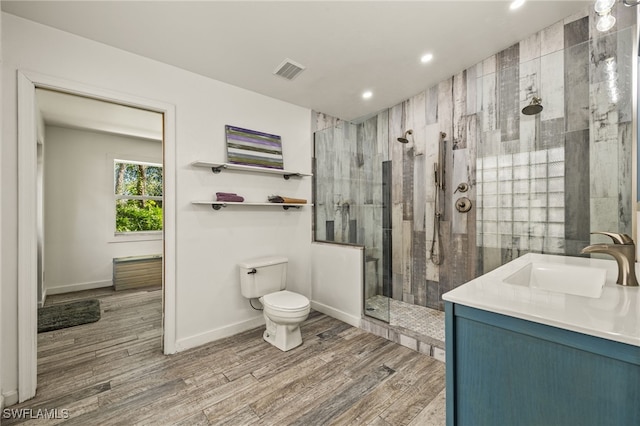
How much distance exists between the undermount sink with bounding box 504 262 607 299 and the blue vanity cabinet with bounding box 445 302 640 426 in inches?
17.6

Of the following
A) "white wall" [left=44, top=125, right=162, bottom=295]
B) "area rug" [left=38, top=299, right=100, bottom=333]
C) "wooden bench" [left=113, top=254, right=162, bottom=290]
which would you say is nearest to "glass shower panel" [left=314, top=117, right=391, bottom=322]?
"area rug" [left=38, top=299, right=100, bottom=333]

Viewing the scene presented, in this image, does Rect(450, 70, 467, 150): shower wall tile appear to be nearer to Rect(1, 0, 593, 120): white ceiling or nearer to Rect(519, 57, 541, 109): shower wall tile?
Rect(1, 0, 593, 120): white ceiling

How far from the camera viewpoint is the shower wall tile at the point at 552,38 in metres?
A: 2.27

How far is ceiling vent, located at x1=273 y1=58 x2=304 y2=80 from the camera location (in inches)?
93.3

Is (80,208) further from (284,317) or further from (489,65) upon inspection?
(489,65)

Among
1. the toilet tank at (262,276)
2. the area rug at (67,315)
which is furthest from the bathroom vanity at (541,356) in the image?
the area rug at (67,315)

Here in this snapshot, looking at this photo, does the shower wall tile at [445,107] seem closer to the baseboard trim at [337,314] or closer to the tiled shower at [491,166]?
the tiled shower at [491,166]

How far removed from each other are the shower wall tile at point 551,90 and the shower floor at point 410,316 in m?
1.89

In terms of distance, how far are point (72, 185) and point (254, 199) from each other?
3223 mm

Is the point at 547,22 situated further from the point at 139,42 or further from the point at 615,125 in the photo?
the point at 139,42

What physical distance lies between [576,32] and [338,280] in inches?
117

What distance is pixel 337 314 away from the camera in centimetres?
298

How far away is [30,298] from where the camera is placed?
1757 mm

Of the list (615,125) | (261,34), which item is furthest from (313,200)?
(615,125)
